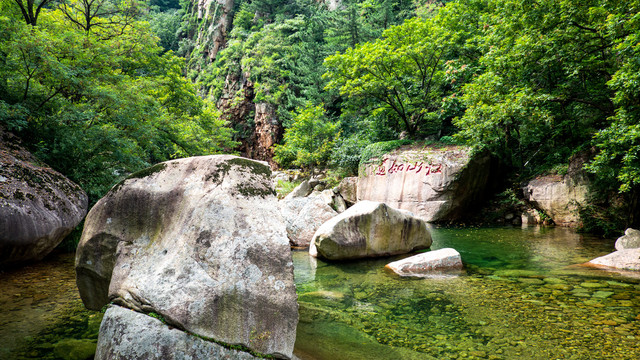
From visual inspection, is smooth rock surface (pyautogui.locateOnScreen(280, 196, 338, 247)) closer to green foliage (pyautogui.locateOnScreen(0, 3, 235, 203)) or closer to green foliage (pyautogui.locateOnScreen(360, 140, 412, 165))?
green foliage (pyautogui.locateOnScreen(0, 3, 235, 203))

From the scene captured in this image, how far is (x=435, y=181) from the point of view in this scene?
1344 centimetres

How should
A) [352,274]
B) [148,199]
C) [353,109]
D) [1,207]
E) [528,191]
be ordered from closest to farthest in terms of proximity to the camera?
[148,199], [1,207], [352,274], [528,191], [353,109]

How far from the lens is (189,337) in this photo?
2.06 metres

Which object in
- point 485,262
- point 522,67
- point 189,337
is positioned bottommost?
point 485,262

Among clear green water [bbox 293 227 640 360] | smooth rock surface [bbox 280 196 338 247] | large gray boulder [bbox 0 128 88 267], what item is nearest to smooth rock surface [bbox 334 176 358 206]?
smooth rock surface [bbox 280 196 338 247]

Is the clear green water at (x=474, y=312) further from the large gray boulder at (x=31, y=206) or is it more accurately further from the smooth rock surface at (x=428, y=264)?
the large gray boulder at (x=31, y=206)

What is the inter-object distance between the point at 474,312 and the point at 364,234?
10.2 ft

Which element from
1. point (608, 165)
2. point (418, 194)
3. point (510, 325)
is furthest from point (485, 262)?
point (418, 194)

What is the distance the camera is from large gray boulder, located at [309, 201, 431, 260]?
21.9 feet

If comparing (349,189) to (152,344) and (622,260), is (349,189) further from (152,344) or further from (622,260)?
(152,344)

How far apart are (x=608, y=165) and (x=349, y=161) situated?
11627 millimetres

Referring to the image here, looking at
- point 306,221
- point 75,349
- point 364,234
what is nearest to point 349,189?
point 306,221

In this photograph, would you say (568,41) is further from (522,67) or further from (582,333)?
(582,333)

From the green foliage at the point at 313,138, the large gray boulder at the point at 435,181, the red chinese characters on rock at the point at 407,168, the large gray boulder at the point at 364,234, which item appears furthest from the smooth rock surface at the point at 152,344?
the green foliage at the point at 313,138
